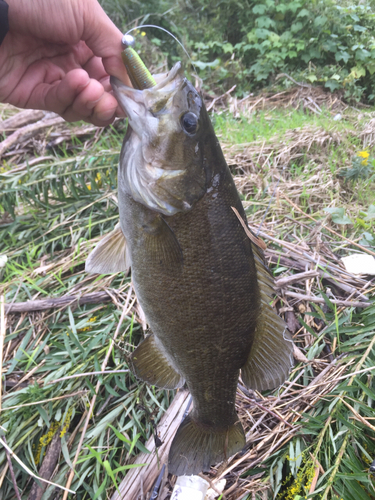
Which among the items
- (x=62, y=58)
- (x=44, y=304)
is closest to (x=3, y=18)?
(x=62, y=58)

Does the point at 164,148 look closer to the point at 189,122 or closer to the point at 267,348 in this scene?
the point at 189,122

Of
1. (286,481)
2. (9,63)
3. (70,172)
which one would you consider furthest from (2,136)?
(286,481)

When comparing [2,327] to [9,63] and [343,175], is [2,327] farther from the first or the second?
[343,175]

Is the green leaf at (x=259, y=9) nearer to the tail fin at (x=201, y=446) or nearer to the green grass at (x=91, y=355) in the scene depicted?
the green grass at (x=91, y=355)

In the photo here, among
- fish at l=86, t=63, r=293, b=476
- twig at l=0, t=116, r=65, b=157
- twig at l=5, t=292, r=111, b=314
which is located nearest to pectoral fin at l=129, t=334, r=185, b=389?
fish at l=86, t=63, r=293, b=476

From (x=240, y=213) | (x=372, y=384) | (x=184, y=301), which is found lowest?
(x=372, y=384)

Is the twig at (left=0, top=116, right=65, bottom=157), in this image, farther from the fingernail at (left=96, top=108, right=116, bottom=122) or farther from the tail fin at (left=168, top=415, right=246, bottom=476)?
the tail fin at (left=168, top=415, right=246, bottom=476)
